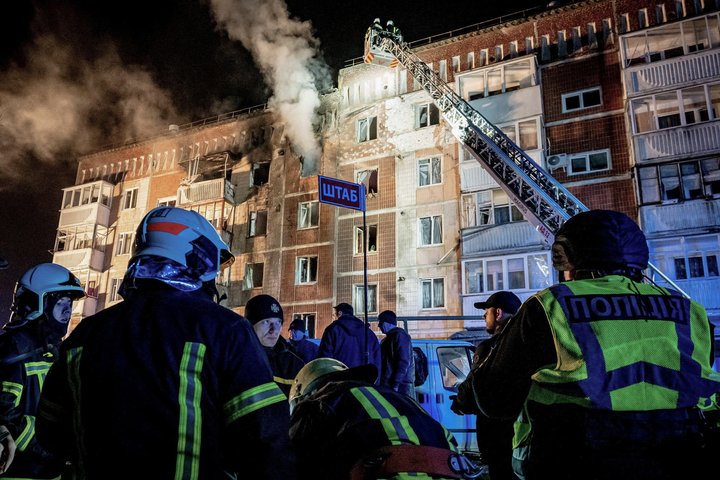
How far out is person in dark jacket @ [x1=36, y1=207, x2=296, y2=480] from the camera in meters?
1.64

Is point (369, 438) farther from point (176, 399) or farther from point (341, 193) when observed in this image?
point (341, 193)

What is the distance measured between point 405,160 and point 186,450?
23251 mm

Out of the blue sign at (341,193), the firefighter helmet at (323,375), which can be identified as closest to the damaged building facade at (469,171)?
the blue sign at (341,193)

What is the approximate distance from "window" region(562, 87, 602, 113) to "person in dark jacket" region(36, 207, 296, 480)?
2276 cm

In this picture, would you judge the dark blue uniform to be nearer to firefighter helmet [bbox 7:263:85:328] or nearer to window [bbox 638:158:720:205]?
firefighter helmet [bbox 7:263:85:328]

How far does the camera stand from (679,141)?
59.8ft

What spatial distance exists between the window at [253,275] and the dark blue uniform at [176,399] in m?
24.7

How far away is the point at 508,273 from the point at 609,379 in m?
18.5

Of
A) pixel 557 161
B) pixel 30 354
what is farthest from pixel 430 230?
pixel 30 354

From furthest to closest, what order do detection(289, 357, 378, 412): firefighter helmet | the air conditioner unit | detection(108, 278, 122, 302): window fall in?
detection(108, 278, 122, 302): window
the air conditioner unit
detection(289, 357, 378, 412): firefighter helmet

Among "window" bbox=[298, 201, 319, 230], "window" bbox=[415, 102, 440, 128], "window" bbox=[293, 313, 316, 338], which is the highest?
"window" bbox=[415, 102, 440, 128]

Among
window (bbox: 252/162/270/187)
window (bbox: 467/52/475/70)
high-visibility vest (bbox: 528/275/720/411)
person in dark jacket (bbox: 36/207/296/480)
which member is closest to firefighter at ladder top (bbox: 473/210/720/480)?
high-visibility vest (bbox: 528/275/720/411)

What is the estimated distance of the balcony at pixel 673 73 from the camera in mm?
18438

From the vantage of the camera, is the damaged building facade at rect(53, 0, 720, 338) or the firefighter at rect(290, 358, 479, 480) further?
the damaged building facade at rect(53, 0, 720, 338)
